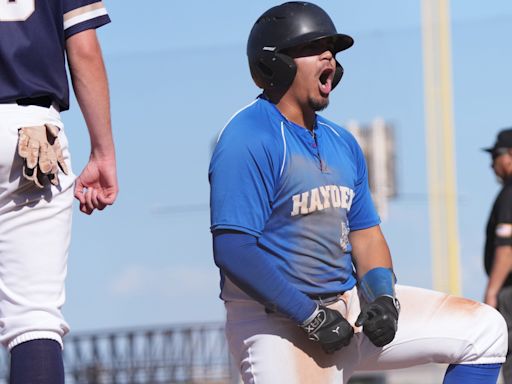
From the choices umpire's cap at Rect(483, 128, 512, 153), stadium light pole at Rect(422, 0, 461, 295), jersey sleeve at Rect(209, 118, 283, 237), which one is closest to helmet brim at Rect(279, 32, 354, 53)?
jersey sleeve at Rect(209, 118, 283, 237)

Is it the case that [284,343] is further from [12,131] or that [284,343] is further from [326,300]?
[12,131]

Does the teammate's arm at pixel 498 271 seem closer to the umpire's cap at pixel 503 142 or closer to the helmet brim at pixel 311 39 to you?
the umpire's cap at pixel 503 142

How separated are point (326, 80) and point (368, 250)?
22.0 inches

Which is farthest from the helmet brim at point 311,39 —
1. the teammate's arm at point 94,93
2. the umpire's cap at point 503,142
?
the umpire's cap at point 503,142

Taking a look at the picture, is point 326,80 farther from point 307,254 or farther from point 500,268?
point 500,268

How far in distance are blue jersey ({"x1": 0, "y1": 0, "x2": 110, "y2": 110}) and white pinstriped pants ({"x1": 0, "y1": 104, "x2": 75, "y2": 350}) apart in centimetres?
7

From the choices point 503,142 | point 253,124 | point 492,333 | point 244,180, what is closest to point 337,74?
point 253,124

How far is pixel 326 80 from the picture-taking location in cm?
414

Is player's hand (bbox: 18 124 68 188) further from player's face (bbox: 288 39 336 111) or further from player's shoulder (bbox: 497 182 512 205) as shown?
player's shoulder (bbox: 497 182 512 205)

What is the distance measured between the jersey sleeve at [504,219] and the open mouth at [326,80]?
3092 millimetres

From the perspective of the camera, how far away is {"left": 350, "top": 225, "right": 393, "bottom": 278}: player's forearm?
419 cm

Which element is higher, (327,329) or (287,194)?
(287,194)

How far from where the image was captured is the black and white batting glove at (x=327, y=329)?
152 inches

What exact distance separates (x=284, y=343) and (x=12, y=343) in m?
0.98
